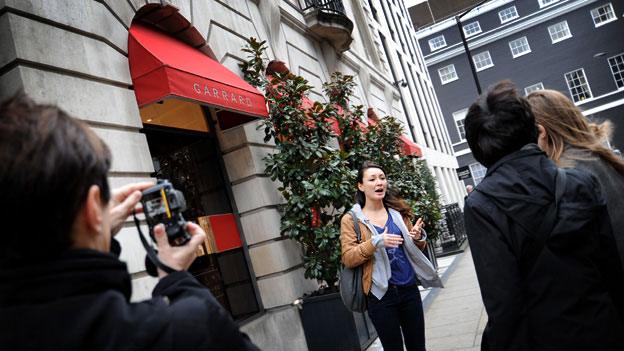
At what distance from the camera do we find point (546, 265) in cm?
221

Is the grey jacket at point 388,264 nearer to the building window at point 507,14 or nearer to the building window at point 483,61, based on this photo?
the building window at point 483,61

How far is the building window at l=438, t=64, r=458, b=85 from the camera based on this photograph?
42.0 metres

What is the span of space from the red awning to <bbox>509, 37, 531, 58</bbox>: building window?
39107 mm

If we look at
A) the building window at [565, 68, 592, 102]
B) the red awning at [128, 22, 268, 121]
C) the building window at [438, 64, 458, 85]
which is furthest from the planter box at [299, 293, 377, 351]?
the building window at [565, 68, 592, 102]

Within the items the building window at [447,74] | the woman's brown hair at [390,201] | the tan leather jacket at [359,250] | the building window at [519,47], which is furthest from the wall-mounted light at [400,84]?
the building window at [519,47]

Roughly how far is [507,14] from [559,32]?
4.23 metres

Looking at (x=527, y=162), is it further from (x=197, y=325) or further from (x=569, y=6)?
(x=569, y=6)

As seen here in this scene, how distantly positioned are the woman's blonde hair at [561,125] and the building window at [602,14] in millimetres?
41964

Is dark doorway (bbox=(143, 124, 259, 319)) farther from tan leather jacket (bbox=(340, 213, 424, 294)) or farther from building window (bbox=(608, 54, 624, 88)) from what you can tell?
building window (bbox=(608, 54, 624, 88))

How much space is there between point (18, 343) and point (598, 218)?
230 centimetres

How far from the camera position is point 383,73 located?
65.6ft

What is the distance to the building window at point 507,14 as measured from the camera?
132ft

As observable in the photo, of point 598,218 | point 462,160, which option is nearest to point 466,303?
point 598,218

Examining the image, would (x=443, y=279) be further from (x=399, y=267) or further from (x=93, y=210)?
(x=93, y=210)
